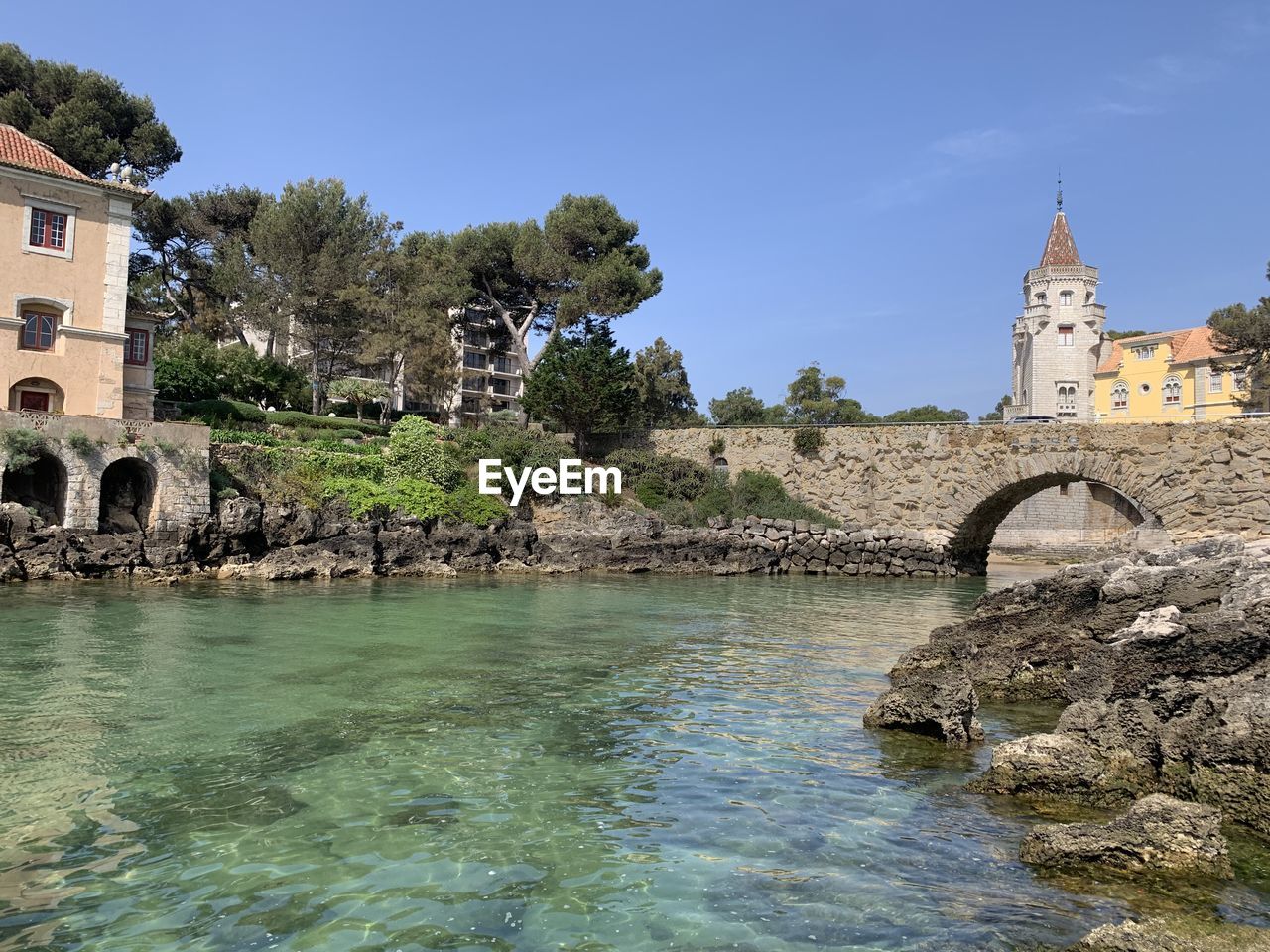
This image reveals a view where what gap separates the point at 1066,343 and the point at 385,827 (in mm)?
61017

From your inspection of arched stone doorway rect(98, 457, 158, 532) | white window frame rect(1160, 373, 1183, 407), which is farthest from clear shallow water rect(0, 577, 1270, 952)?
white window frame rect(1160, 373, 1183, 407)

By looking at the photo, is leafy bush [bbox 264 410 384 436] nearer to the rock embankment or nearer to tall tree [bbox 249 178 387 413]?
tall tree [bbox 249 178 387 413]

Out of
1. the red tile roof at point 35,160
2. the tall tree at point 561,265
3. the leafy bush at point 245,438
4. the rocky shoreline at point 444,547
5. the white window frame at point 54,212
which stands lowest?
the rocky shoreline at point 444,547

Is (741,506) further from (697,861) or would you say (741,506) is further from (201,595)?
(697,861)

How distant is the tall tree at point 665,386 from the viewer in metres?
60.2

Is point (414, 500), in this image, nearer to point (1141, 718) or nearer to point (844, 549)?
point (844, 549)

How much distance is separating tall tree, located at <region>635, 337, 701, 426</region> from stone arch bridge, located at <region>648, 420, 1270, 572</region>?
19355mm

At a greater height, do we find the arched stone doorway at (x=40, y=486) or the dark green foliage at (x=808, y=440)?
the dark green foliage at (x=808, y=440)

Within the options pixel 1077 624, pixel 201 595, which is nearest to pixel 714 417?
pixel 201 595

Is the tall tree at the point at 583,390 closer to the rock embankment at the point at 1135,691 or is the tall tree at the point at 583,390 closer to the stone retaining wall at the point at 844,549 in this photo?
the stone retaining wall at the point at 844,549

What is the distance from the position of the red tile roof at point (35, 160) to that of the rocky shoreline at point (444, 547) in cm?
1112

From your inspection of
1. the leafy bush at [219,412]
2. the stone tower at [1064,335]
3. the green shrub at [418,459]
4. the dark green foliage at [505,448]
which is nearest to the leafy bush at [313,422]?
the leafy bush at [219,412]

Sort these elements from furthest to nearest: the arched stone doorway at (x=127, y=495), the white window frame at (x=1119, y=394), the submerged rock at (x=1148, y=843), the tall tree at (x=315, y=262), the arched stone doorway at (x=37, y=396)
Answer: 1. the white window frame at (x=1119, y=394)
2. the tall tree at (x=315, y=262)
3. the arched stone doorway at (x=37, y=396)
4. the arched stone doorway at (x=127, y=495)
5. the submerged rock at (x=1148, y=843)

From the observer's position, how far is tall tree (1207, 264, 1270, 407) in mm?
36175
